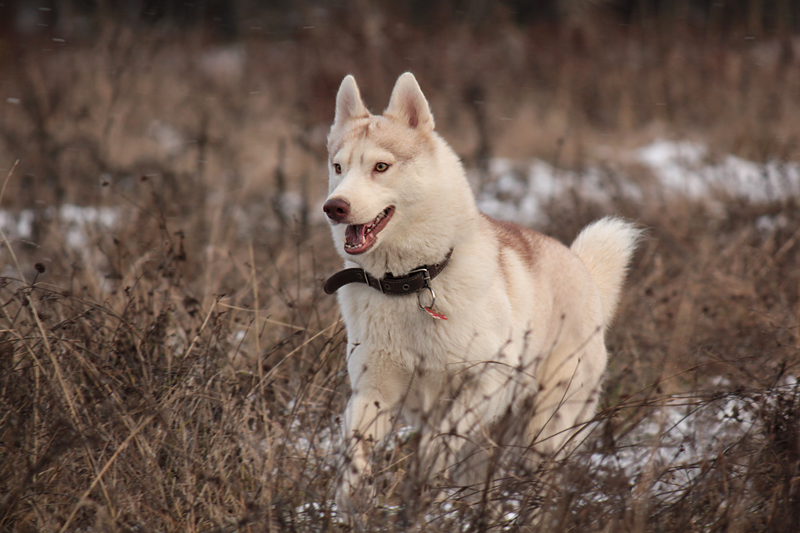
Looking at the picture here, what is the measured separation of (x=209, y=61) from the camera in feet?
39.9

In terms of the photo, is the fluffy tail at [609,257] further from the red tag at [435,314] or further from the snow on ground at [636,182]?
the snow on ground at [636,182]

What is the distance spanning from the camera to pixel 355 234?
8.21 ft

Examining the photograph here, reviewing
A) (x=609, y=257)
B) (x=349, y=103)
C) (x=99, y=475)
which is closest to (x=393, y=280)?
(x=349, y=103)

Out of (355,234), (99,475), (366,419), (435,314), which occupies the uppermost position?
(355,234)

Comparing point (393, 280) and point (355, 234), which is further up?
point (355, 234)

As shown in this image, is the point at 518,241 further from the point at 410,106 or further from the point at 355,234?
the point at 355,234

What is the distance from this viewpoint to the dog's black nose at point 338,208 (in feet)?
7.68

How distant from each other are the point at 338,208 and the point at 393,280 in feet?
1.23

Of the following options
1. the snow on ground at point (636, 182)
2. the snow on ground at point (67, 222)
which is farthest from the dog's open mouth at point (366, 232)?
the snow on ground at point (636, 182)

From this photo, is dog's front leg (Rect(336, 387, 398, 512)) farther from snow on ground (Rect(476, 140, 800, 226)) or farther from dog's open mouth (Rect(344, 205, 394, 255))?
snow on ground (Rect(476, 140, 800, 226))

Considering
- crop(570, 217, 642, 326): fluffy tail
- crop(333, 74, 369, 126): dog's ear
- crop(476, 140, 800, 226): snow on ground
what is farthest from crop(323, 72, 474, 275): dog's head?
crop(476, 140, 800, 226): snow on ground

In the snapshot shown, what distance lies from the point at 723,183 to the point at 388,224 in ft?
16.7

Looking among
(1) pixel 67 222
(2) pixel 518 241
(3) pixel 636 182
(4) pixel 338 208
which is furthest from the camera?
(3) pixel 636 182

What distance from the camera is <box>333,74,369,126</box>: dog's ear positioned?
9.36 feet
